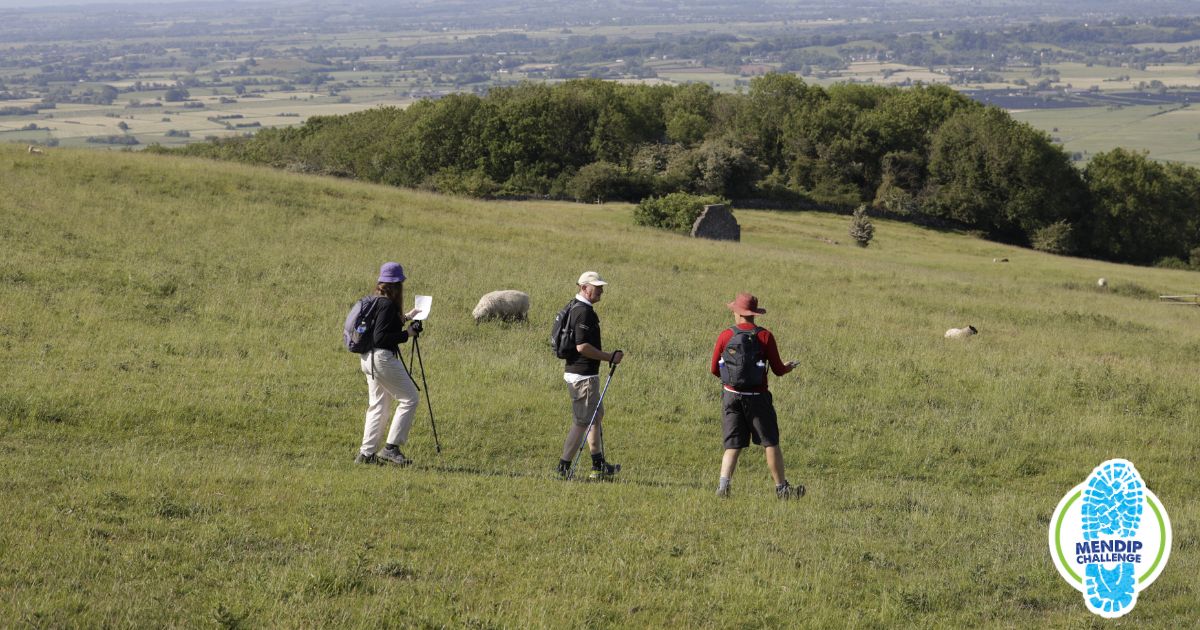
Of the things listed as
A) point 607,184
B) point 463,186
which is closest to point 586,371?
point 463,186

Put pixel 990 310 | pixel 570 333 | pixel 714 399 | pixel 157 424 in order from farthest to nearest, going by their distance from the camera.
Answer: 1. pixel 990 310
2. pixel 714 399
3. pixel 157 424
4. pixel 570 333

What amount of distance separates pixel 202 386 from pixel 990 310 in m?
22.5

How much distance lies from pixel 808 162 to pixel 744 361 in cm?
7590

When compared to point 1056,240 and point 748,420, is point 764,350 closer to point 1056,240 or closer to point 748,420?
point 748,420

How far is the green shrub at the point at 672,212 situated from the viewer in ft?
170

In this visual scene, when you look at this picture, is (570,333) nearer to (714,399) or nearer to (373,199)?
(714,399)

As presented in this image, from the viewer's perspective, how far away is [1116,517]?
845 centimetres

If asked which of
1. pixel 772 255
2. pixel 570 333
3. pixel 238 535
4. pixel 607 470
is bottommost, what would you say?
pixel 772 255

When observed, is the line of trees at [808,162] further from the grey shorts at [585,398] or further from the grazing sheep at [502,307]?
the grey shorts at [585,398]

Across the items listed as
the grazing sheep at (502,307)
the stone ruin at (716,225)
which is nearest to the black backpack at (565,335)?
the grazing sheep at (502,307)

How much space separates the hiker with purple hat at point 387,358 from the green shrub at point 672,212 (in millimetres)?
38853

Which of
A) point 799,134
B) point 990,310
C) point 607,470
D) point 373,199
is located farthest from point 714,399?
point 799,134

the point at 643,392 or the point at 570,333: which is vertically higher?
the point at 570,333

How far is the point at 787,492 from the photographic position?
499 inches
